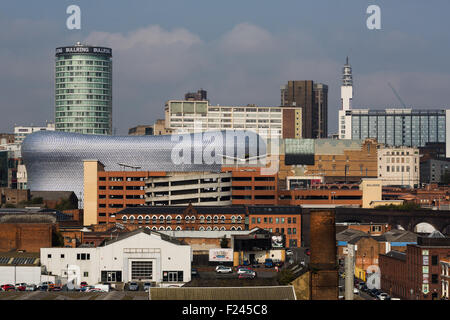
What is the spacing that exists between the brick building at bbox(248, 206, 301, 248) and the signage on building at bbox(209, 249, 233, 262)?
2162 centimetres

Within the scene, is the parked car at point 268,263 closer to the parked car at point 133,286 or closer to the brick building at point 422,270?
the brick building at point 422,270

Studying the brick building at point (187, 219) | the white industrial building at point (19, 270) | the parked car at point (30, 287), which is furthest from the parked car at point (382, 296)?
the brick building at point (187, 219)

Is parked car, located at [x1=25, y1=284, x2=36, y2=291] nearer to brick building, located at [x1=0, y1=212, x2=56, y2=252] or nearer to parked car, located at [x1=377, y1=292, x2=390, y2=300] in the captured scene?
brick building, located at [x1=0, y1=212, x2=56, y2=252]

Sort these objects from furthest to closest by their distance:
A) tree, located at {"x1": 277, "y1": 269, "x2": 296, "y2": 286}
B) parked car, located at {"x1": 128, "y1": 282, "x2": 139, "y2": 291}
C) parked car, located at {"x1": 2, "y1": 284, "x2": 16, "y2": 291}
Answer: parked car, located at {"x1": 128, "y1": 282, "x2": 139, "y2": 291}
parked car, located at {"x1": 2, "y1": 284, "x2": 16, "y2": 291}
tree, located at {"x1": 277, "y1": 269, "x2": 296, "y2": 286}

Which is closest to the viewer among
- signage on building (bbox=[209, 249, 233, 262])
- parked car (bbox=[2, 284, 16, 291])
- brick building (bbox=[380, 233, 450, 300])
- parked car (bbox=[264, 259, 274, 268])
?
parked car (bbox=[2, 284, 16, 291])

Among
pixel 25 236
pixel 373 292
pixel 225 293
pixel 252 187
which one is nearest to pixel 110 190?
pixel 252 187

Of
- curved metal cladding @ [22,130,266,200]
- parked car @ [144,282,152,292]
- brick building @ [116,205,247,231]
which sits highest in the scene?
curved metal cladding @ [22,130,266,200]

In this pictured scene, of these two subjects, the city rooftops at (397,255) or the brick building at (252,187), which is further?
the brick building at (252,187)

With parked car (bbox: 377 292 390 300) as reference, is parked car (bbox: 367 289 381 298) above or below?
below

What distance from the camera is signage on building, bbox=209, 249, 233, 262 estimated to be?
91.4 meters

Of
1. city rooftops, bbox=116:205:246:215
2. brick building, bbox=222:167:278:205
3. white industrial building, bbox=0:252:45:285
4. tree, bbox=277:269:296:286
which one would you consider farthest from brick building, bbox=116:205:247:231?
tree, bbox=277:269:296:286

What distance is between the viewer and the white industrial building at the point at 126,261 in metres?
78.8

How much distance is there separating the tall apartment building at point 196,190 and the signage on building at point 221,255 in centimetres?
4576

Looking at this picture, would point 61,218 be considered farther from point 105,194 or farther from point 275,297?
point 275,297
